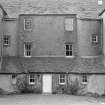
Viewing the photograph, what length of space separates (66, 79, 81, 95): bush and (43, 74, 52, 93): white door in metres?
2.40

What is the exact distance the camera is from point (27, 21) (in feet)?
112

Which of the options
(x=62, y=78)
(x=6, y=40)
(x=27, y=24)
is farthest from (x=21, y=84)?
(x=27, y=24)

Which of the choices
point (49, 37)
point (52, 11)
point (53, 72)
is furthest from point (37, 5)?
point (53, 72)

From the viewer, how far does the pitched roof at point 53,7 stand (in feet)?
114

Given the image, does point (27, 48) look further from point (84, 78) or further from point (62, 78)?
point (84, 78)

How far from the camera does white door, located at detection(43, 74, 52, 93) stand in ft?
103

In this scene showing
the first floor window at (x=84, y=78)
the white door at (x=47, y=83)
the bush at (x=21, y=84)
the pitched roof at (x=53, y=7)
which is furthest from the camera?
the pitched roof at (x=53, y=7)

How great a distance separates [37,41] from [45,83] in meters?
6.18

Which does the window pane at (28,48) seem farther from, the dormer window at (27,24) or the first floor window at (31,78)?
Result: the first floor window at (31,78)

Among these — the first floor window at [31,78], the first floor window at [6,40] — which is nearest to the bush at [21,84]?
the first floor window at [31,78]

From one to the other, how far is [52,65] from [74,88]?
4156 millimetres

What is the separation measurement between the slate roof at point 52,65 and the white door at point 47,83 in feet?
2.20

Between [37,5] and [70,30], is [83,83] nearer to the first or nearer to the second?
[70,30]

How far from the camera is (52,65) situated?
105ft
